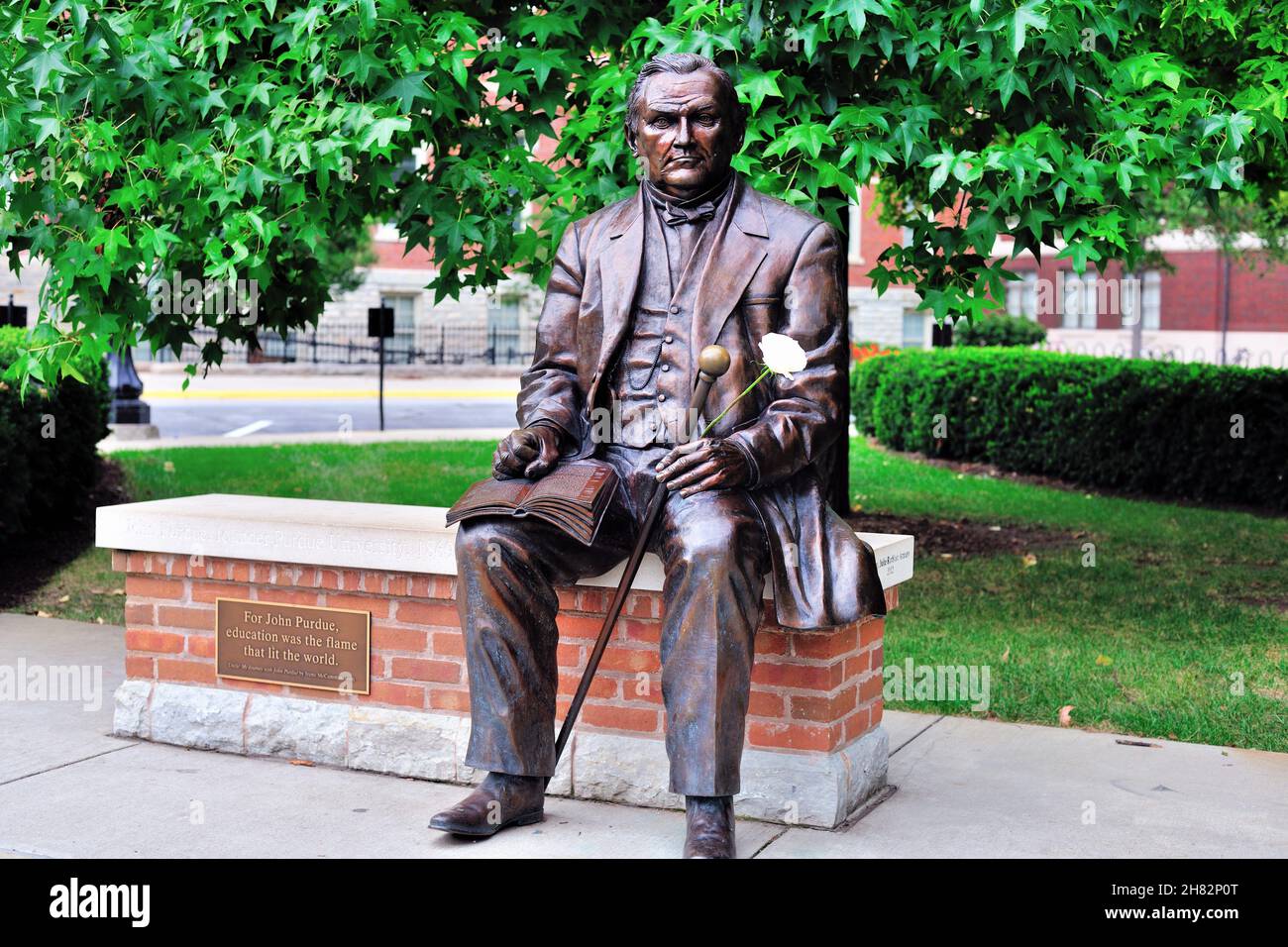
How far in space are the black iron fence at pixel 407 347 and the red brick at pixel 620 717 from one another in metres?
30.8

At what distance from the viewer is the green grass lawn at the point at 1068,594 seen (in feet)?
21.1

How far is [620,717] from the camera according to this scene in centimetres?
498

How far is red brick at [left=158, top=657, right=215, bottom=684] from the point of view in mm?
5605

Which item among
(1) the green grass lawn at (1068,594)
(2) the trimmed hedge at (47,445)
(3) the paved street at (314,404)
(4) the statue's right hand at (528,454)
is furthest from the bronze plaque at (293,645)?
(3) the paved street at (314,404)

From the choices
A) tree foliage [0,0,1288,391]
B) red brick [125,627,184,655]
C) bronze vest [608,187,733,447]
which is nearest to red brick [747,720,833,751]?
bronze vest [608,187,733,447]

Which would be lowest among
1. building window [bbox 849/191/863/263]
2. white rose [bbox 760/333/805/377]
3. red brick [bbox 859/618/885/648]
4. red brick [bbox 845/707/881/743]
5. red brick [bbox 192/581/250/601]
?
red brick [bbox 845/707/881/743]

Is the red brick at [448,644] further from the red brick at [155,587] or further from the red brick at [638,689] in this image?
the red brick at [155,587]

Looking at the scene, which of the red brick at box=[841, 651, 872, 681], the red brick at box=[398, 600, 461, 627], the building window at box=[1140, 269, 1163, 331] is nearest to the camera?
the red brick at box=[841, 651, 872, 681]

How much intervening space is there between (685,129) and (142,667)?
3.02 metres

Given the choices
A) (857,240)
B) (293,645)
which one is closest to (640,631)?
(293,645)

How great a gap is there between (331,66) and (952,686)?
148 inches

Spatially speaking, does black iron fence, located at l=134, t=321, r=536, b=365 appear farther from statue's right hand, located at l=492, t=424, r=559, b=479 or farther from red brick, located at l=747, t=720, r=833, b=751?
red brick, located at l=747, t=720, r=833, b=751

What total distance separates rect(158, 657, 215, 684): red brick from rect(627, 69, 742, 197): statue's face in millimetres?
2570

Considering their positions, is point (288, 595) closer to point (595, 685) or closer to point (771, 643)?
point (595, 685)
